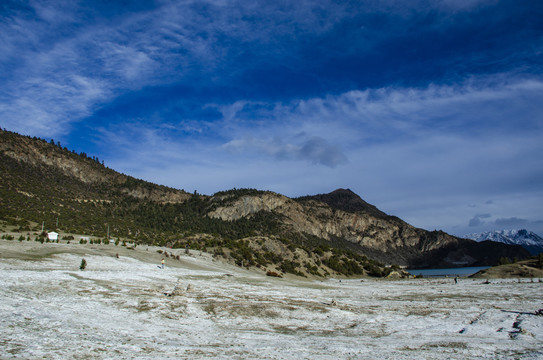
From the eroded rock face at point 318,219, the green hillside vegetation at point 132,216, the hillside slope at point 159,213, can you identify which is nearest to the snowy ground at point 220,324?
the green hillside vegetation at point 132,216

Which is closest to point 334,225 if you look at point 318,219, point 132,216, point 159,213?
point 318,219

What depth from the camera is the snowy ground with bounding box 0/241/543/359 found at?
11234 millimetres

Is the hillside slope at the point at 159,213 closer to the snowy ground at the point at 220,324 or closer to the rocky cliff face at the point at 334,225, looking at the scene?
the rocky cliff face at the point at 334,225

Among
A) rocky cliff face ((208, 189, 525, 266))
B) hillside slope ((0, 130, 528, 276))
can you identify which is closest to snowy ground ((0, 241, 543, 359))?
hillside slope ((0, 130, 528, 276))

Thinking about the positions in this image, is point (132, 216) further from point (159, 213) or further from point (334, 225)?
point (334, 225)

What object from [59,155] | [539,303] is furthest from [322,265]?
[59,155]

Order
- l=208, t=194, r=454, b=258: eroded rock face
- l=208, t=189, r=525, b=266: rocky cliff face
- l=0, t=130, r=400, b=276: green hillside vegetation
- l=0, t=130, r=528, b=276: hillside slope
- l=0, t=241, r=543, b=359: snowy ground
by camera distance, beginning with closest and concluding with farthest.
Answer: l=0, t=241, r=543, b=359: snowy ground
l=0, t=130, r=400, b=276: green hillside vegetation
l=0, t=130, r=528, b=276: hillside slope
l=208, t=194, r=454, b=258: eroded rock face
l=208, t=189, r=525, b=266: rocky cliff face

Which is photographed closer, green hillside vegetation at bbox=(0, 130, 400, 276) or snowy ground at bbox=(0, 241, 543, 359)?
snowy ground at bbox=(0, 241, 543, 359)

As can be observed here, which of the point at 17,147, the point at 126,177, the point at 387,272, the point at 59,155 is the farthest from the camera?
the point at 126,177

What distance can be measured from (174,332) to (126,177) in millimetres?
111366

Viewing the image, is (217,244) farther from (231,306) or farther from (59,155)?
(59,155)

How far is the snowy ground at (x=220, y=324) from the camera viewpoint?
36.9ft

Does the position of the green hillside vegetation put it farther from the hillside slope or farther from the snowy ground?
the snowy ground

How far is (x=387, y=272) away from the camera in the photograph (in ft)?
261
